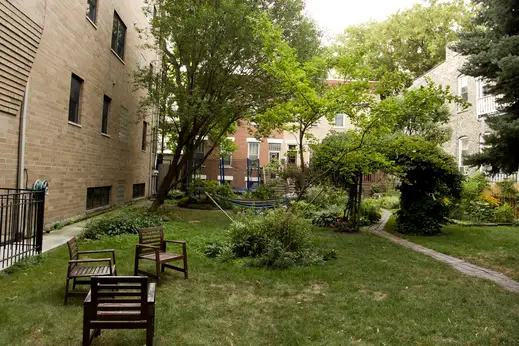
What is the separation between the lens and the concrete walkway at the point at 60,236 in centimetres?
734

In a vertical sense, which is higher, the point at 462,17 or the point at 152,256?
the point at 462,17

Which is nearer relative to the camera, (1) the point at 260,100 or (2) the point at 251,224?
(2) the point at 251,224

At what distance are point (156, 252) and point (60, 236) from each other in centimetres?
448

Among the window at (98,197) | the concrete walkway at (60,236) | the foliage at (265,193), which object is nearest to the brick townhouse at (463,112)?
the foliage at (265,193)

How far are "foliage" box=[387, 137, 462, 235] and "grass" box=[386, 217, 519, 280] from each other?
55 centimetres

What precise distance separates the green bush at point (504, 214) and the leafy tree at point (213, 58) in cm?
905

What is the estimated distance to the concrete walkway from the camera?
7.34m

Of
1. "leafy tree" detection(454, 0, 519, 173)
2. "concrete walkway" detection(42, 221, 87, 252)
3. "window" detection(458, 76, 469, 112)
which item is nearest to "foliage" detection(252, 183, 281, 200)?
"concrete walkway" detection(42, 221, 87, 252)

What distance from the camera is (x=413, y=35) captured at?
31.0m

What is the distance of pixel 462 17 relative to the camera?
28953 millimetres

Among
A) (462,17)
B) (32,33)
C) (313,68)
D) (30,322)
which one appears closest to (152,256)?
(30,322)

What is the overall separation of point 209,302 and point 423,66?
34211mm

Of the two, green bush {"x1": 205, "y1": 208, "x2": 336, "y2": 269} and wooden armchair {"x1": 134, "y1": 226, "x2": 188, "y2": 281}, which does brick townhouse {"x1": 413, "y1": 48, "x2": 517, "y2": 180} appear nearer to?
green bush {"x1": 205, "y1": 208, "x2": 336, "y2": 269}

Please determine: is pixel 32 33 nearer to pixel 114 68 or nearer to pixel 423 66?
pixel 114 68
